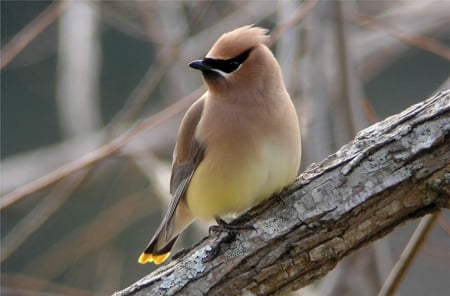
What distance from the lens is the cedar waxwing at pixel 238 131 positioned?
3.57 meters

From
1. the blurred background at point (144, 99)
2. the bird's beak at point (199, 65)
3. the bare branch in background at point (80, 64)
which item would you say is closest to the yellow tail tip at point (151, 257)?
the blurred background at point (144, 99)

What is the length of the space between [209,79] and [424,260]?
12.2 ft

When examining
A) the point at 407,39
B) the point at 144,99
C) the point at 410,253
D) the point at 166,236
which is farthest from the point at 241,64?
the point at 410,253

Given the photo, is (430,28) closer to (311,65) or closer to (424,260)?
(311,65)

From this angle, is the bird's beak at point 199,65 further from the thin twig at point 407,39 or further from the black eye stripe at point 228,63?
the thin twig at point 407,39

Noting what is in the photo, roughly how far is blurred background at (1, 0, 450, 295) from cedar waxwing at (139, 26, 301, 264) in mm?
156

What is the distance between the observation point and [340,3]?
3.89 m

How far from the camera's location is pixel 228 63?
3.64 m

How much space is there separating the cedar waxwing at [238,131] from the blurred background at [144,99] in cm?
16

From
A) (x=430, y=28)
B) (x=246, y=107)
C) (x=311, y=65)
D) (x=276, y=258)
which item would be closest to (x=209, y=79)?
(x=246, y=107)

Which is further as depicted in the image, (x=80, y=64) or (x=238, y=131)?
(x=80, y=64)

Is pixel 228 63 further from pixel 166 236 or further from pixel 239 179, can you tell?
pixel 166 236

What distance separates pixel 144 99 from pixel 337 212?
3.65 ft

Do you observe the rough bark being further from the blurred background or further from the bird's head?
the bird's head
